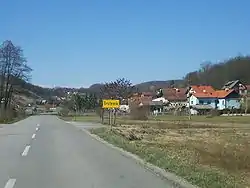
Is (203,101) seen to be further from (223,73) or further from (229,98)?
(223,73)

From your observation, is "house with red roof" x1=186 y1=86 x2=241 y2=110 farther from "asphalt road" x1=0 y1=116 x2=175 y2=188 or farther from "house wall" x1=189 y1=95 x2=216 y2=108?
"asphalt road" x1=0 y1=116 x2=175 y2=188

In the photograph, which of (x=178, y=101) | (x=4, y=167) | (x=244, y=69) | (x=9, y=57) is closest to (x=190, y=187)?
(x=4, y=167)

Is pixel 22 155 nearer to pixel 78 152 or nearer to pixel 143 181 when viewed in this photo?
pixel 78 152

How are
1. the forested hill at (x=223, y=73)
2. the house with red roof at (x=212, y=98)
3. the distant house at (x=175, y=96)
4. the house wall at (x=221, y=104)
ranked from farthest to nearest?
the distant house at (x=175, y=96), the forested hill at (x=223, y=73), the house wall at (x=221, y=104), the house with red roof at (x=212, y=98)

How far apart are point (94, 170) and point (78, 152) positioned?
6032 mm

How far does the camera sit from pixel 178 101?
152m

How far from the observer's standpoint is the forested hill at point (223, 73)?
449 ft

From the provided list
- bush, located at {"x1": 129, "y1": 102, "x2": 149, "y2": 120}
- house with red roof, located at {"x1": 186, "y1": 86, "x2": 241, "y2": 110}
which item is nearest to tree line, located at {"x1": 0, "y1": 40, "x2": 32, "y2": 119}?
bush, located at {"x1": 129, "y1": 102, "x2": 149, "y2": 120}

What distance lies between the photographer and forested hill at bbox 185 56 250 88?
137000 mm

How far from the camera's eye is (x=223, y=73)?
145 meters

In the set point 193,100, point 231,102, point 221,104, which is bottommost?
point 221,104

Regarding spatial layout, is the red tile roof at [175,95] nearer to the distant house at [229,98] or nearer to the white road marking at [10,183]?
the distant house at [229,98]

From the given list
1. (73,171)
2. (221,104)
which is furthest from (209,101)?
(73,171)

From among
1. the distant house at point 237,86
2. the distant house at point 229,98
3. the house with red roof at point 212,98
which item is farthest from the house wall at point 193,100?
the distant house at point 237,86
